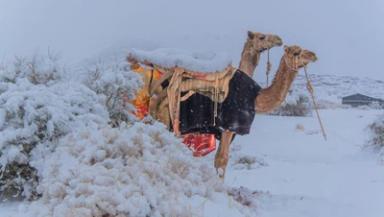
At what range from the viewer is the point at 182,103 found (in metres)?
4.30

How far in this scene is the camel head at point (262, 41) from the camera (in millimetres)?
4512

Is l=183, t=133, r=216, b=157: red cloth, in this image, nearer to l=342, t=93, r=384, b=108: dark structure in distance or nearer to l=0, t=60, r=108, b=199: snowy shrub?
l=0, t=60, r=108, b=199: snowy shrub

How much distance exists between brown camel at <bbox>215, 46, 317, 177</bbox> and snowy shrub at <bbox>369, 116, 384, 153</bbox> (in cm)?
269

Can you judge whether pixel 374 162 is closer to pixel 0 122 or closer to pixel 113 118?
pixel 113 118

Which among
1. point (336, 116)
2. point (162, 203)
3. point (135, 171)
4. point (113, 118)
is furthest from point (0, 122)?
point (336, 116)

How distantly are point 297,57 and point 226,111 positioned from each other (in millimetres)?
695

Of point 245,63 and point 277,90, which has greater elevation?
point 245,63

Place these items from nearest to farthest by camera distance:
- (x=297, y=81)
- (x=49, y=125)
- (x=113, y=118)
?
(x=49, y=125) < (x=113, y=118) < (x=297, y=81)

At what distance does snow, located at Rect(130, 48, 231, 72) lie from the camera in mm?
4246

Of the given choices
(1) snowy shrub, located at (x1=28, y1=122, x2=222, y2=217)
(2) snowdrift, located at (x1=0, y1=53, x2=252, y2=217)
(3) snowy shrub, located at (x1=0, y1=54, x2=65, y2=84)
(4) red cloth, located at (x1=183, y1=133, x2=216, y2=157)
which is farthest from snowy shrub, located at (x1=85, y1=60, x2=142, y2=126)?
(1) snowy shrub, located at (x1=28, y1=122, x2=222, y2=217)

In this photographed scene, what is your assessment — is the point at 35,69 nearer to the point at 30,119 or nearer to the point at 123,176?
the point at 30,119

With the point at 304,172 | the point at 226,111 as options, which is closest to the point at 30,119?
the point at 226,111

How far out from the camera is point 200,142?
4598 mm

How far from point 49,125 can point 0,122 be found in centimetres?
28
